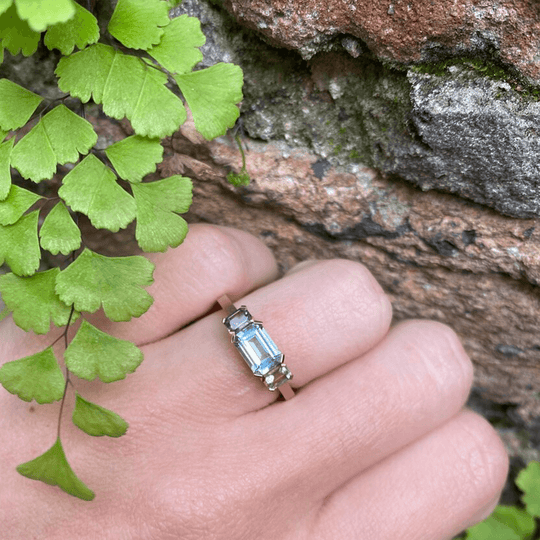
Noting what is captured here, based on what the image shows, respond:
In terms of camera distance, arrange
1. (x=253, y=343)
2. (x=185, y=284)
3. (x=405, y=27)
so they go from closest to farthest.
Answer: (x=405, y=27) < (x=253, y=343) < (x=185, y=284)

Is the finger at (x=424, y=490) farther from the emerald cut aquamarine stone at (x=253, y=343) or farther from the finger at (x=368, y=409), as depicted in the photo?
the emerald cut aquamarine stone at (x=253, y=343)

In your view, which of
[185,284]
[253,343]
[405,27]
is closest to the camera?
[405,27]

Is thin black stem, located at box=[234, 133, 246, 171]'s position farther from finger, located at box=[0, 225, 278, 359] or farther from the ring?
the ring

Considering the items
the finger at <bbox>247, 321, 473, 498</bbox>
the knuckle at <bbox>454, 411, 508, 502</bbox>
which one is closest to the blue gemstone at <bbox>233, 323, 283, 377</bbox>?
the finger at <bbox>247, 321, 473, 498</bbox>

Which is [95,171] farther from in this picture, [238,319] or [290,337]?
[290,337]

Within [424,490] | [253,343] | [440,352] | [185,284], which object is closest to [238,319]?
[253,343]

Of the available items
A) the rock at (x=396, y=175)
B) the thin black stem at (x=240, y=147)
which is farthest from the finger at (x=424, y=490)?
the thin black stem at (x=240, y=147)

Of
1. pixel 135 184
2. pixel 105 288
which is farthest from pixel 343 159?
pixel 105 288
